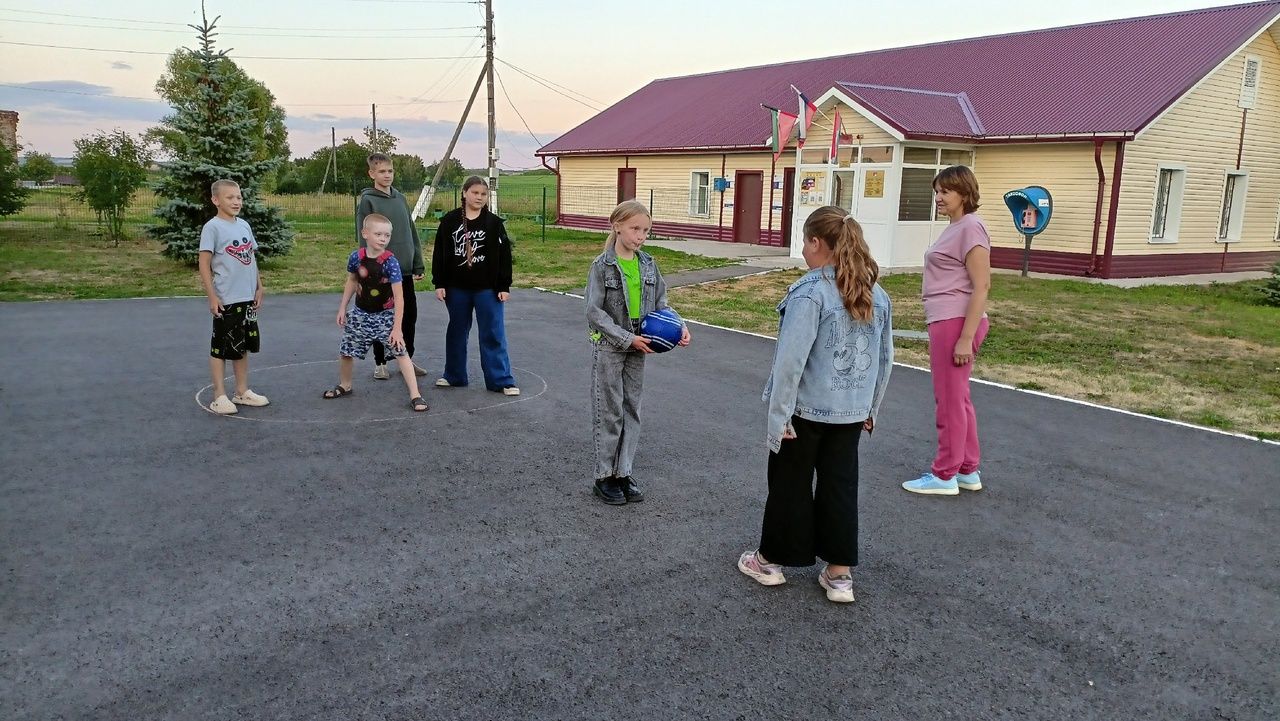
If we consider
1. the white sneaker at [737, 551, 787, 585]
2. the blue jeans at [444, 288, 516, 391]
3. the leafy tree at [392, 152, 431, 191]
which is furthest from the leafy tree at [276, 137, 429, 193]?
the white sneaker at [737, 551, 787, 585]

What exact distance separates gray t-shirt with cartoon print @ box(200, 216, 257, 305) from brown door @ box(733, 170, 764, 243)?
21151 mm

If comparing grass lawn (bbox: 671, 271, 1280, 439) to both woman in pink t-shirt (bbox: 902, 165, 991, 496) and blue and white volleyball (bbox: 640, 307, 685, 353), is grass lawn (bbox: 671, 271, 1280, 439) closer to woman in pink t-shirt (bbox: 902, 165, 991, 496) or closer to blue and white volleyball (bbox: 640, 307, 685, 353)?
woman in pink t-shirt (bbox: 902, 165, 991, 496)

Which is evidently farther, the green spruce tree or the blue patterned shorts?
the green spruce tree

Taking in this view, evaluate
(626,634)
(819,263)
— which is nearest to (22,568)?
(626,634)

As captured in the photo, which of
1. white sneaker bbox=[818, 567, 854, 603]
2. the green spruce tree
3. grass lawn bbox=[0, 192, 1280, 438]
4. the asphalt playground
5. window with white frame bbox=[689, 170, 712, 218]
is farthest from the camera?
window with white frame bbox=[689, 170, 712, 218]

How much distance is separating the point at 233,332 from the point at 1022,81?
20888 mm

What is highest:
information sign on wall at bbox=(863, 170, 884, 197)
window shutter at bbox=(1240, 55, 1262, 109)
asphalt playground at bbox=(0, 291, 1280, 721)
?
window shutter at bbox=(1240, 55, 1262, 109)

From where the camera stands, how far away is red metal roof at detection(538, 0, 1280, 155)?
63.4ft

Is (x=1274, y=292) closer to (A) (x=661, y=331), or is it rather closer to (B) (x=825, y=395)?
(A) (x=661, y=331)

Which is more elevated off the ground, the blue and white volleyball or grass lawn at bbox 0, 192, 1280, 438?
the blue and white volleyball

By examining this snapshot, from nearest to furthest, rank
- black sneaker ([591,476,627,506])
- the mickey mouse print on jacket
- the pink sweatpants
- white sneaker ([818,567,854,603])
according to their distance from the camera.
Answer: white sneaker ([818,567,854,603]), black sneaker ([591,476,627,506]), the pink sweatpants, the mickey mouse print on jacket

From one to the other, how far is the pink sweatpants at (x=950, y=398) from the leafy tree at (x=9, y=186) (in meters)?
24.6

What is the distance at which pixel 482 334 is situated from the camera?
24.6ft

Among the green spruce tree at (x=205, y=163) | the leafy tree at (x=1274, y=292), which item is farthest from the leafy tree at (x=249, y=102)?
the leafy tree at (x=1274, y=292)
